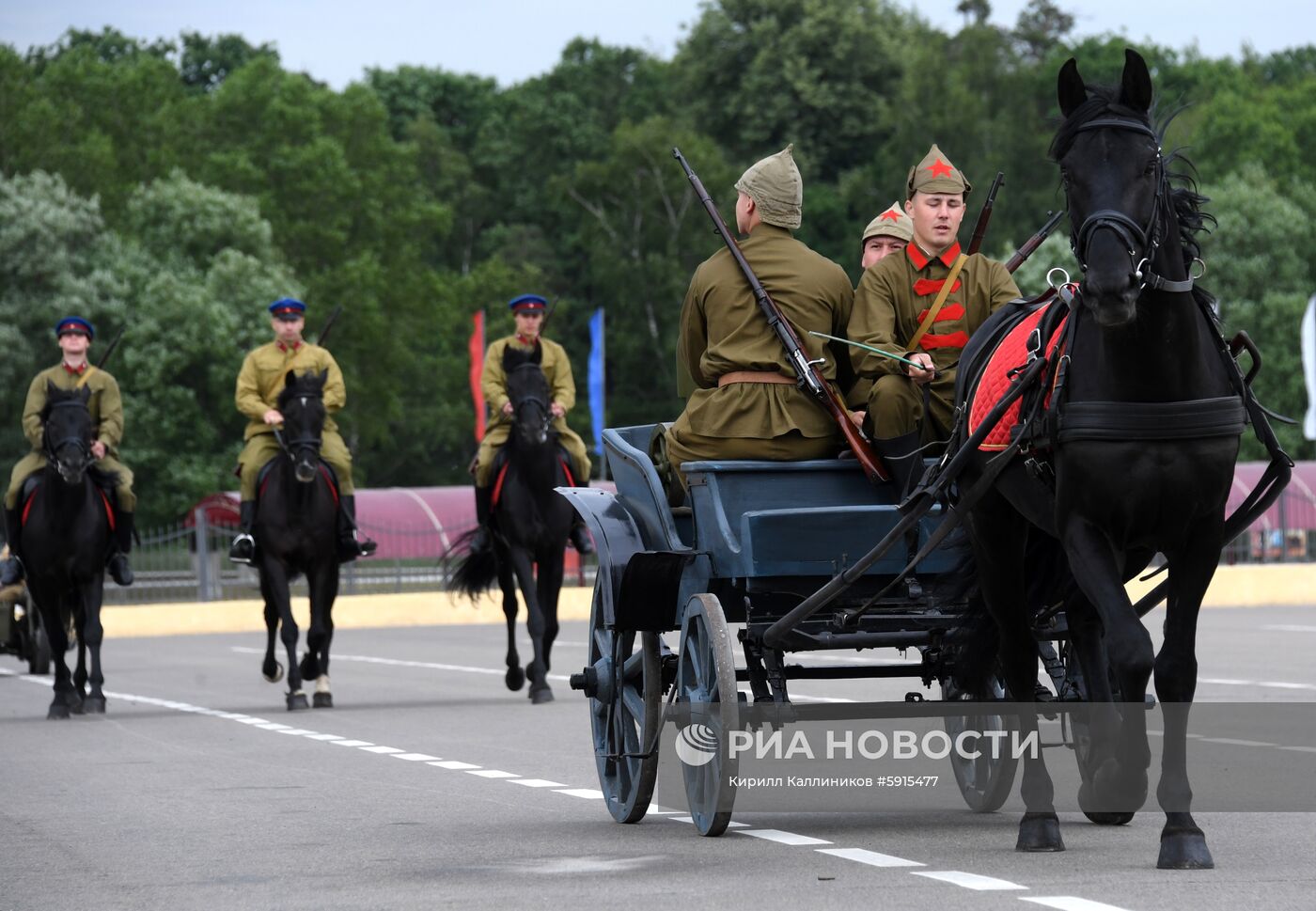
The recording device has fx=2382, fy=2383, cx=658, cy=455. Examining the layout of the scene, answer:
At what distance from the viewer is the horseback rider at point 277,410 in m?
18.8

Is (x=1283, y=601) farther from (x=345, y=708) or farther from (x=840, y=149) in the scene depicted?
(x=840, y=149)

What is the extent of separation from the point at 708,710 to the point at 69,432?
33.5 ft

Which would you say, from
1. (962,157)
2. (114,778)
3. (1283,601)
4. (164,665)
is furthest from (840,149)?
(114,778)

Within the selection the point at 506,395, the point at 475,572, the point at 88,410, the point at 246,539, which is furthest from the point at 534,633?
the point at 88,410

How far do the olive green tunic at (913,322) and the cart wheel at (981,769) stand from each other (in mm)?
1138

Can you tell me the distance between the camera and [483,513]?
62.5 feet

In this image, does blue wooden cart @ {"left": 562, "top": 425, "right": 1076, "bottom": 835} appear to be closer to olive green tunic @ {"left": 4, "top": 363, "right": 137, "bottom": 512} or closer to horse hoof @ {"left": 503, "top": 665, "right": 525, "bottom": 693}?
horse hoof @ {"left": 503, "top": 665, "right": 525, "bottom": 693}

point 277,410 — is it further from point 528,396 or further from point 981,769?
point 981,769

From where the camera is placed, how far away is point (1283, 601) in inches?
1383

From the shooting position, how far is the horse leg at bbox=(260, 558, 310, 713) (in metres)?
18.3

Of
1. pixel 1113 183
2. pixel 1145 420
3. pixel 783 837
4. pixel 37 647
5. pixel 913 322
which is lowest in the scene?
pixel 783 837

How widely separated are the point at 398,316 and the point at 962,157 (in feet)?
62.5

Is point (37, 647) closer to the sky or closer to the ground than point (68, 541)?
closer to the ground

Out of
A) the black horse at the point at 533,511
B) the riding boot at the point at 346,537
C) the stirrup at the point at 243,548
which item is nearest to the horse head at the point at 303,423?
the riding boot at the point at 346,537
